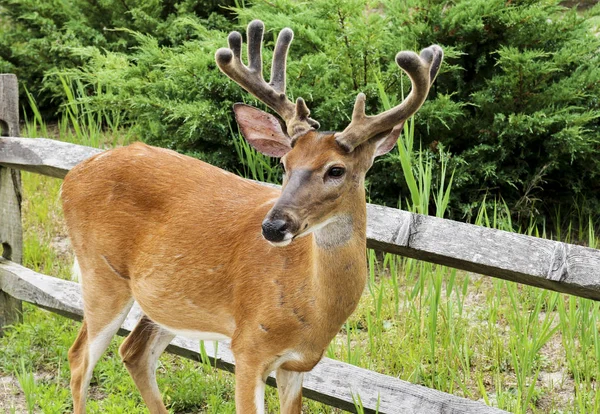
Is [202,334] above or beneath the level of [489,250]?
beneath

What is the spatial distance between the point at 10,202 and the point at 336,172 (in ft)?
9.18

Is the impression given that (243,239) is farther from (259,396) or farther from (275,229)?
(275,229)

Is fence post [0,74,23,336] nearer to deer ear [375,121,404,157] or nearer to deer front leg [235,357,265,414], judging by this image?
deer front leg [235,357,265,414]

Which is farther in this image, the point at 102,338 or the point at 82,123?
the point at 82,123

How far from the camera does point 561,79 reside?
520 centimetres

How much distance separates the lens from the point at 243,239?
329 cm

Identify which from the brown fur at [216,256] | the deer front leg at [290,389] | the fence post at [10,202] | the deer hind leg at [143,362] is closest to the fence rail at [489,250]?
the brown fur at [216,256]

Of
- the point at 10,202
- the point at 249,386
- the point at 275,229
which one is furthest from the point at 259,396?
the point at 10,202

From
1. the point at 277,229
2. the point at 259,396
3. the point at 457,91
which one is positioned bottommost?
the point at 259,396

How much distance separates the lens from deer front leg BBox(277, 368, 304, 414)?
136 inches

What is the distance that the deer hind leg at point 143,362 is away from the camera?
394 cm

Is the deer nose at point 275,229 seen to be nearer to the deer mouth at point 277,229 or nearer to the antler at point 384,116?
the deer mouth at point 277,229

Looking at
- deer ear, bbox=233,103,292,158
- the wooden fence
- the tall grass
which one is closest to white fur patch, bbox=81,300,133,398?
the wooden fence

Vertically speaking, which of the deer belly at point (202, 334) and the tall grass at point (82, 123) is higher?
the deer belly at point (202, 334)
